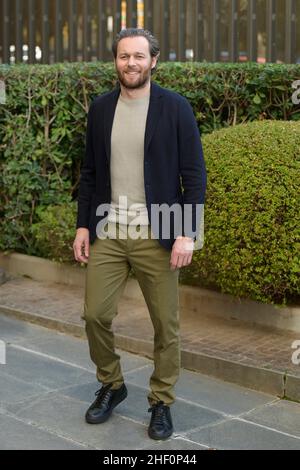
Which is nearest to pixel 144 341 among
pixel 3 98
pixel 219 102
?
pixel 219 102

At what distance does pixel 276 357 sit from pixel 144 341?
97 centimetres

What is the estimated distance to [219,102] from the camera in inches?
294

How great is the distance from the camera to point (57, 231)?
25.1ft

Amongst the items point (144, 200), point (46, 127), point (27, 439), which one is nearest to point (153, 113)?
point (144, 200)

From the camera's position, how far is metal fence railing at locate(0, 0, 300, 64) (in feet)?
27.0

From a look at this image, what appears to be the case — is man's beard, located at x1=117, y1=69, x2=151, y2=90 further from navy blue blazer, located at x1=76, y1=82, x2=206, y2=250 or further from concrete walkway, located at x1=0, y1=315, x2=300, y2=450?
concrete walkway, located at x1=0, y1=315, x2=300, y2=450

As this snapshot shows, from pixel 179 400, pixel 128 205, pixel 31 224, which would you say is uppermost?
pixel 128 205

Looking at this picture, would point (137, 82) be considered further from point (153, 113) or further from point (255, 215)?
point (255, 215)

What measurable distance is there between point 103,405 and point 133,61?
1.88 meters

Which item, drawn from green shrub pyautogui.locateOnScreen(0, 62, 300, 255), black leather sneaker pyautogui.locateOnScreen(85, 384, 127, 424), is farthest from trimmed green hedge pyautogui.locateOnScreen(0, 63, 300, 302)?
black leather sneaker pyautogui.locateOnScreen(85, 384, 127, 424)

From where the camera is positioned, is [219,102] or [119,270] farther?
[219,102]

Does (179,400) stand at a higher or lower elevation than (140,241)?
lower
